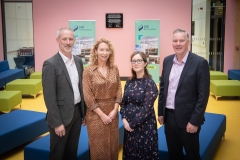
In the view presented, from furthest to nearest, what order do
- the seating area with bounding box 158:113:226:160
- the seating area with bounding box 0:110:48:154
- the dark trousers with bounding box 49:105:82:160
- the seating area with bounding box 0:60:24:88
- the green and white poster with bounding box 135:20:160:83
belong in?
the green and white poster with bounding box 135:20:160:83, the seating area with bounding box 0:60:24:88, the seating area with bounding box 0:110:48:154, the seating area with bounding box 158:113:226:160, the dark trousers with bounding box 49:105:82:160

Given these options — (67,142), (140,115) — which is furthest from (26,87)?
(140,115)

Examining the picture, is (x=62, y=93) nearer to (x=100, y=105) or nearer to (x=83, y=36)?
(x=100, y=105)

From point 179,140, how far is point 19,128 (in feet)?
9.55

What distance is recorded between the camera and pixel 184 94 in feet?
11.1

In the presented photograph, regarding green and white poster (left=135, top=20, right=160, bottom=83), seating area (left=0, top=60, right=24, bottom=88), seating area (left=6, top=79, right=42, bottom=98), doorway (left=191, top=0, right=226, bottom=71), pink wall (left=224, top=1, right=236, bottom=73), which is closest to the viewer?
seating area (left=6, top=79, right=42, bottom=98)

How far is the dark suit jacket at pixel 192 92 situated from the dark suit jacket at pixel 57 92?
3.98 feet

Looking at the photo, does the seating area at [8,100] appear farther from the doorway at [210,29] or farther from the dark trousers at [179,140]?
the doorway at [210,29]

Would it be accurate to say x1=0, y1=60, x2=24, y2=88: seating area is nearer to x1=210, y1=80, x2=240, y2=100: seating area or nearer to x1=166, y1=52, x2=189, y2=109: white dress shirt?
x1=210, y1=80, x2=240, y2=100: seating area

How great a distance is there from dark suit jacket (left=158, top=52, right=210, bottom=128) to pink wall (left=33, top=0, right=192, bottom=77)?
360 inches

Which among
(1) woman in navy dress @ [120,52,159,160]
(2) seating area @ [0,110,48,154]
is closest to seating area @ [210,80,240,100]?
(2) seating area @ [0,110,48,154]

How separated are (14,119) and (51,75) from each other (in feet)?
9.24

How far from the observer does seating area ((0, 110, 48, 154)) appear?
507cm

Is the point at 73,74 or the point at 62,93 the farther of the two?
the point at 73,74

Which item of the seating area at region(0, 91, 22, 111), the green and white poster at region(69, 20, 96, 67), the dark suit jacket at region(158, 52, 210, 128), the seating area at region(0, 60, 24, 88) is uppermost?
the green and white poster at region(69, 20, 96, 67)
